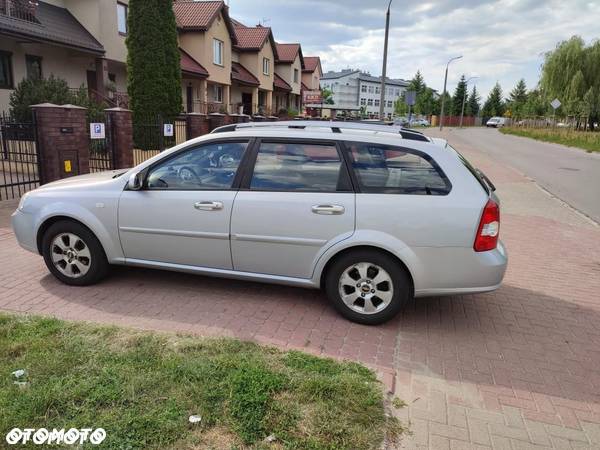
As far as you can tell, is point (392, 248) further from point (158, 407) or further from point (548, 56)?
point (548, 56)

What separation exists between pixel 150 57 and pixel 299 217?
1661 cm

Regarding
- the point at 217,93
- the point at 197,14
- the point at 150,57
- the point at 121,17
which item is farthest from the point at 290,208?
the point at 217,93

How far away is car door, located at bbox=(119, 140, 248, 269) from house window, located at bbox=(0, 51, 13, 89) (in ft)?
53.1

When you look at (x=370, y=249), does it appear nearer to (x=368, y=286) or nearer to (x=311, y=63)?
(x=368, y=286)

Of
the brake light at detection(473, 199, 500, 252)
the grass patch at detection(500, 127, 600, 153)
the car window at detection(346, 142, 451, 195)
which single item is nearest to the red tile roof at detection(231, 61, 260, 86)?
the grass patch at detection(500, 127, 600, 153)

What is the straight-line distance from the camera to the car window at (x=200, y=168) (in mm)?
4422

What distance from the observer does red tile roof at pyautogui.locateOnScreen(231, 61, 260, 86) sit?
3478cm

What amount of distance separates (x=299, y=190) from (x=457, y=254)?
1.43m

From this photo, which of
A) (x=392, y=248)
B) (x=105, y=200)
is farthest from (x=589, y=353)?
(x=105, y=200)

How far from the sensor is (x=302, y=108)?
55125mm

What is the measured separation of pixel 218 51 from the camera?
3105 cm

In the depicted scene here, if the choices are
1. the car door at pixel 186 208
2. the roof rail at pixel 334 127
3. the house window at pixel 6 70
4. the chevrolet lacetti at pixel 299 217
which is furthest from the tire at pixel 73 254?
the house window at pixel 6 70

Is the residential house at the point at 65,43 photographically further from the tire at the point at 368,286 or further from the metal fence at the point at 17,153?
the tire at the point at 368,286

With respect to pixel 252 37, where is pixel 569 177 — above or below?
below
